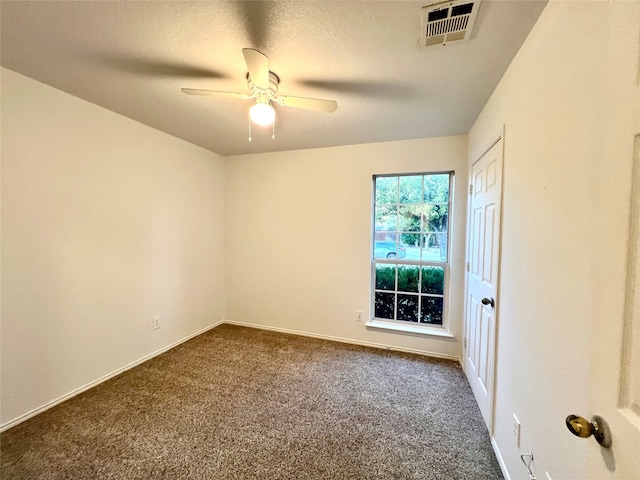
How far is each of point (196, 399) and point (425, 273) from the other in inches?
101

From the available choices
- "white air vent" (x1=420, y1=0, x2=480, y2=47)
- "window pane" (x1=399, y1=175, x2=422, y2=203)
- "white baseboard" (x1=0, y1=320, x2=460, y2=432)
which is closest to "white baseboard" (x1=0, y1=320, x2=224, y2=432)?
"white baseboard" (x1=0, y1=320, x2=460, y2=432)

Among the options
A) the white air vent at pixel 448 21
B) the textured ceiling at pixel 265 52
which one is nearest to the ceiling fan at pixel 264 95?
the textured ceiling at pixel 265 52

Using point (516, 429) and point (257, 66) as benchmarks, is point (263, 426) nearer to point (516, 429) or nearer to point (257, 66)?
point (516, 429)

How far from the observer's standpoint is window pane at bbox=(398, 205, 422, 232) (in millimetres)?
2943

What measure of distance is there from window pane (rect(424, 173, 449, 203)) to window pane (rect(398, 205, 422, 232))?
0.15m

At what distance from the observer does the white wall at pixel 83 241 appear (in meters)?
1.76

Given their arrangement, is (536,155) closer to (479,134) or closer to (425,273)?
(479,134)

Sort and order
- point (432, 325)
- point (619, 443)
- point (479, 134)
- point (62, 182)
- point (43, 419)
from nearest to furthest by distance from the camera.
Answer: point (619, 443) < point (43, 419) < point (62, 182) < point (479, 134) < point (432, 325)

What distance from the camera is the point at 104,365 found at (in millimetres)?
2293

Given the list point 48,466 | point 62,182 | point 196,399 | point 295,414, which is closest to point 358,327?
point 295,414

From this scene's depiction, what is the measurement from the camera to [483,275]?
199cm

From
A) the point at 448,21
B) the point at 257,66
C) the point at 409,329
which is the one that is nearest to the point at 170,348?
the point at 409,329

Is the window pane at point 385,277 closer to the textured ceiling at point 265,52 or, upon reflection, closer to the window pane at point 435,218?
the window pane at point 435,218

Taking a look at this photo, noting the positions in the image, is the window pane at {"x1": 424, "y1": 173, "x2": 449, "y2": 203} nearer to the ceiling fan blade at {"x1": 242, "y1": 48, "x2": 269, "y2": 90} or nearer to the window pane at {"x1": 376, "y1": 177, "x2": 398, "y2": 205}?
the window pane at {"x1": 376, "y1": 177, "x2": 398, "y2": 205}
